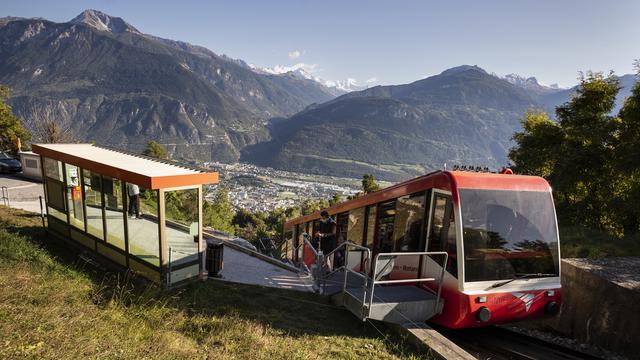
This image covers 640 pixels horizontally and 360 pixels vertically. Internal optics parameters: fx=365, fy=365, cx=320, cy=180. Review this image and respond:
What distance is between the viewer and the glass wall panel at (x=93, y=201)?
413 inches

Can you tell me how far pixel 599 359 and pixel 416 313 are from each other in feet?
11.0

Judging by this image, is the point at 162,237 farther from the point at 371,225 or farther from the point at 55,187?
the point at 55,187

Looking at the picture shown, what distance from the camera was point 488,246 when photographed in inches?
271

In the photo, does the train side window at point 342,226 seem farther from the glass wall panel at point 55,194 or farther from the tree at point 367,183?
the tree at point 367,183

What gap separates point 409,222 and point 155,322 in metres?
5.43

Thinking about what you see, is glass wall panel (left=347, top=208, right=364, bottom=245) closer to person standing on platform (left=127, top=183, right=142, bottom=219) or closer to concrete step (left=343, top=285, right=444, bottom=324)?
concrete step (left=343, top=285, right=444, bottom=324)

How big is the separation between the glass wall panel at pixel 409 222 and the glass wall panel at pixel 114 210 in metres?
7.19

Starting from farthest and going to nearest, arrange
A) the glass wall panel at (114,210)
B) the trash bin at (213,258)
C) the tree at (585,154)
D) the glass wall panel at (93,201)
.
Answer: the tree at (585,154), the trash bin at (213,258), the glass wall panel at (93,201), the glass wall panel at (114,210)

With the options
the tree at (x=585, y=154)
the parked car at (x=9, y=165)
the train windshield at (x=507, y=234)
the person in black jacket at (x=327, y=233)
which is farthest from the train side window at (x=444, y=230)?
the parked car at (x=9, y=165)

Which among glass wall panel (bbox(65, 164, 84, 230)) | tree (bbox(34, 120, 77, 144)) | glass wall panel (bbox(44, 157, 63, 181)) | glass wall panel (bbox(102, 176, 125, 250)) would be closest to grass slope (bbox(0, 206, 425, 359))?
glass wall panel (bbox(102, 176, 125, 250))

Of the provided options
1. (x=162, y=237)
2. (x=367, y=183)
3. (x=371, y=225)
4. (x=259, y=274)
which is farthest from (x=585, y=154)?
(x=367, y=183)

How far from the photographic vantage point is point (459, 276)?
667 cm

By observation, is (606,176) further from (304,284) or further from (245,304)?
(245,304)

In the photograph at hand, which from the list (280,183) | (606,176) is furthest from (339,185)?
(606,176)
